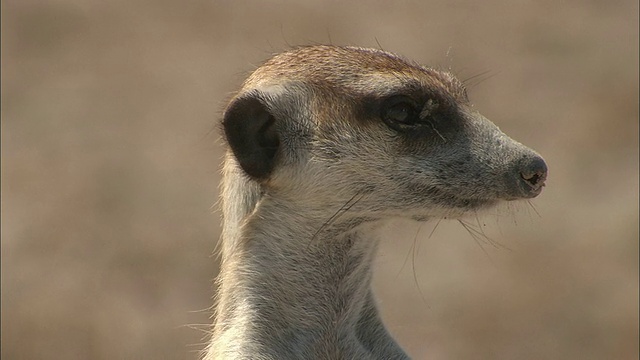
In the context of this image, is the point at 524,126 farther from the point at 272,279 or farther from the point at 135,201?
the point at 272,279

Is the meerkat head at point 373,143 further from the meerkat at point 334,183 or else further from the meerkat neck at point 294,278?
the meerkat neck at point 294,278

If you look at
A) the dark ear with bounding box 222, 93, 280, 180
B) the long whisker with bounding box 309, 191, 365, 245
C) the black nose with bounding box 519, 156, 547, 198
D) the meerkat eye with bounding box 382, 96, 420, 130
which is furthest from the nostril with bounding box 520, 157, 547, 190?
the dark ear with bounding box 222, 93, 280, 180

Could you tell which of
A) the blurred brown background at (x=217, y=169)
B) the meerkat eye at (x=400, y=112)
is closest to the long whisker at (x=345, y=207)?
the meerkat eye at (x=400, y=112)

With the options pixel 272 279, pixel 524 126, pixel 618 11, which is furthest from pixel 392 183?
pixel 618 11

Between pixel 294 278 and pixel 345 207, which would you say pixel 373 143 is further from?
pixel 294 278

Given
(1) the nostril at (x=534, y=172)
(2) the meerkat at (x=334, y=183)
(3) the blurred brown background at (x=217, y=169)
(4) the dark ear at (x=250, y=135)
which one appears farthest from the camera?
(3) the blurred brown background at (x=217, y=169)

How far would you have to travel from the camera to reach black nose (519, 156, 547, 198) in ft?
12.4

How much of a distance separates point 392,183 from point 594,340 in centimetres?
599

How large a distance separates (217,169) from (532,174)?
5130 mm

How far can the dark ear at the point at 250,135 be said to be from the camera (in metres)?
4.01

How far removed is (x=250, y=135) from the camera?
4.04 meters

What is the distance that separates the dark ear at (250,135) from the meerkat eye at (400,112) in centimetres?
37

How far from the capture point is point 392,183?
393cm

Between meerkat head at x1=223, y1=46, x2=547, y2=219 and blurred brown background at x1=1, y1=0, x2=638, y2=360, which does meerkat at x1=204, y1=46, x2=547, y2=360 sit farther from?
blurred brown background at x1=1, y1=0, x2=638, y2=360
